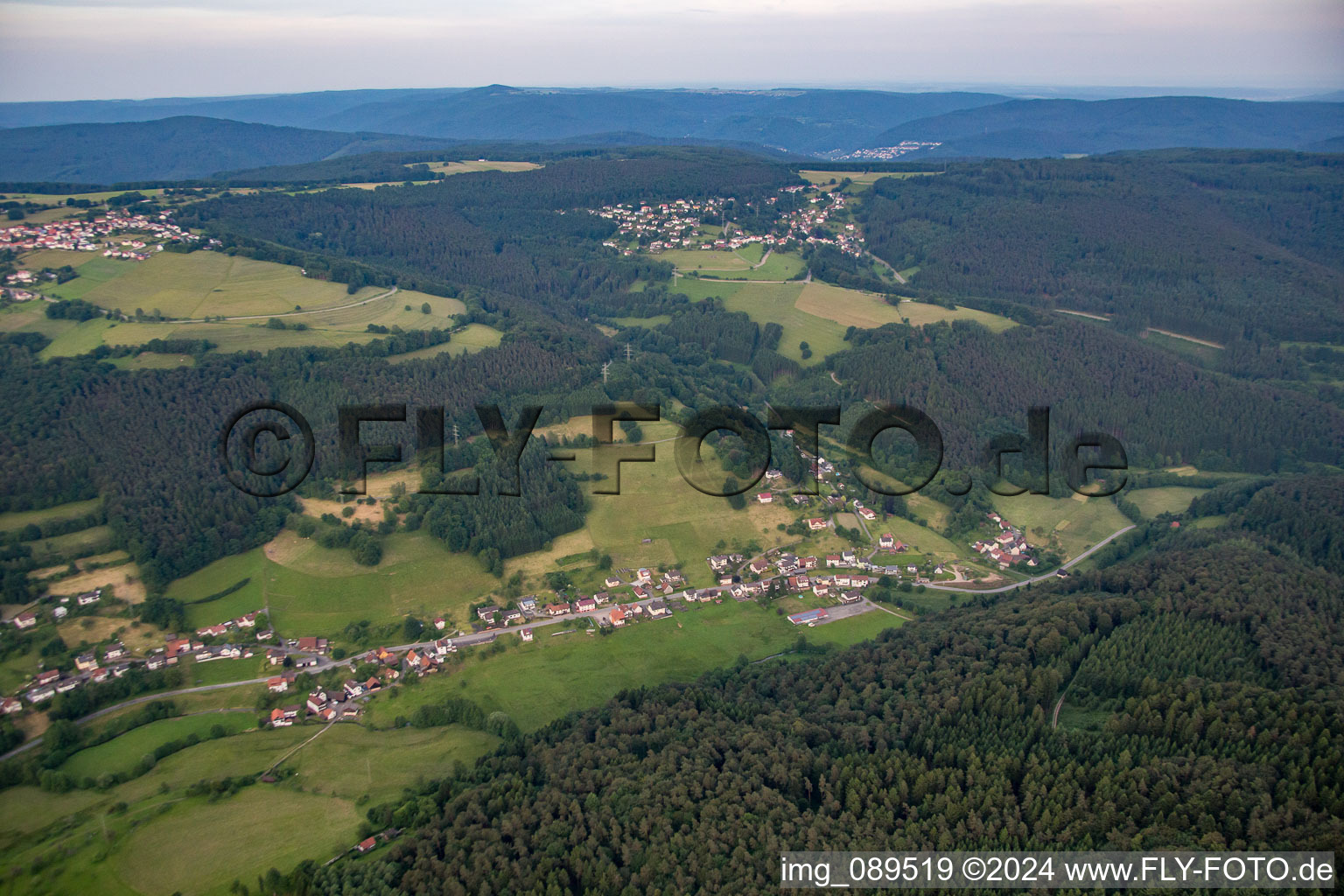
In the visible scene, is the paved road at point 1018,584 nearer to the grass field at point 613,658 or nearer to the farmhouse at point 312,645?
the grass field at point 613,658

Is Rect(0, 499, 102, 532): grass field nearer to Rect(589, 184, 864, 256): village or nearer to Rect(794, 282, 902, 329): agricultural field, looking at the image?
Rect(794, 282, 902, 329): agricultural field

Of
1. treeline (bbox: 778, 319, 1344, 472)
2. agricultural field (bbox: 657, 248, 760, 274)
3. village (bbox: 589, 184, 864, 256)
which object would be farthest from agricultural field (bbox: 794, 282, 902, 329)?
village (bbox: 589, 184, 864, 256)

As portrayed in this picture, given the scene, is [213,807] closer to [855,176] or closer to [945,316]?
[945,316]

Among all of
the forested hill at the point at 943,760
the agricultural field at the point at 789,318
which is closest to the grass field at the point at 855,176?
the agricultural field at the point at 789,318

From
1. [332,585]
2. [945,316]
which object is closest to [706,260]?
[945,316]

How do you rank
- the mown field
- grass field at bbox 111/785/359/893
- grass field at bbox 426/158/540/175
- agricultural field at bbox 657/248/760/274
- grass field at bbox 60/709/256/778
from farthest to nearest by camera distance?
grass field at bbox 426/158/540/175 → agricultural field at bbox 657/248/760/274 → the mown field → grass field at bbox 60/709/256/778 → grass field at bbox 111/785/359/893

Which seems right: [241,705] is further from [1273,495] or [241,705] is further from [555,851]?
[1273,495]
